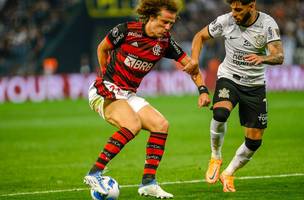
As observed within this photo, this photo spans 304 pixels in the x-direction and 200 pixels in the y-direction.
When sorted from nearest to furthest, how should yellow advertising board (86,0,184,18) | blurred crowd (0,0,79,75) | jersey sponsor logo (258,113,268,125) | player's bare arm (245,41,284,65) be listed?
player's bare arm (245,41,284,65) < jersey sponsor logo (258,113,268,125) < yellow advertising board (86,0,184,18) < blurred crowd (0,0,79,75)

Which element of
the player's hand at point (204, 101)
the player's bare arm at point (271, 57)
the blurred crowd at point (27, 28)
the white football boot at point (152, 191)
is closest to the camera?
the white football boot at point (152, 191)

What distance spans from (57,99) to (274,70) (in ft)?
30.0

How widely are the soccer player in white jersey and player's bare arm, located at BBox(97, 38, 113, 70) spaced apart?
4.32 feet

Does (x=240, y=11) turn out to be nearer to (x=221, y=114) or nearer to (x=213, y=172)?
(x=221, y=114)

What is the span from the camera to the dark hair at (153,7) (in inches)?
374

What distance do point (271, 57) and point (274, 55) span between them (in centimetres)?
12

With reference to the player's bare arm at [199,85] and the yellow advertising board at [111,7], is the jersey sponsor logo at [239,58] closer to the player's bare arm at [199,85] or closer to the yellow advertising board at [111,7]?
the player's bare arm at [199,85]

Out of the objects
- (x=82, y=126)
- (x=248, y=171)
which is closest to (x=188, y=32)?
(x=82, y=126)

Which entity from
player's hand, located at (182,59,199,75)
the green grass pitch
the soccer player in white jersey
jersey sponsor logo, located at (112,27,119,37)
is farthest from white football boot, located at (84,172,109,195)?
the soccer player in white jersey

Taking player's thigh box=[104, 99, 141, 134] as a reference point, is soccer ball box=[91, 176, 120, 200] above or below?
below

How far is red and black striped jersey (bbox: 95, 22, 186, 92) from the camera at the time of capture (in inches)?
383

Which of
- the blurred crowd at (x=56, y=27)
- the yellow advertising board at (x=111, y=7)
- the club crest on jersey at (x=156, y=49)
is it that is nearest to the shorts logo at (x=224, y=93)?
the club crest on jersey at (x=156, y=49)

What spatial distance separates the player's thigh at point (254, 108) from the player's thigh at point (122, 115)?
1924 mm

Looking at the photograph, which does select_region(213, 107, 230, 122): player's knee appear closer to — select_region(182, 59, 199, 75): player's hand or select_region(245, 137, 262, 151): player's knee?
select_region(245, 137, 262, 151): player's knee
